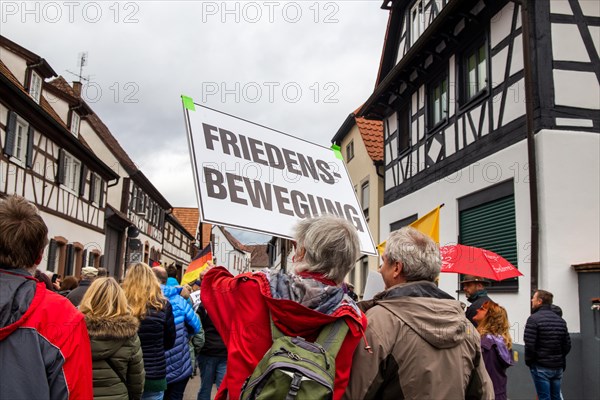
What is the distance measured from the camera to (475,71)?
1199 centimetres

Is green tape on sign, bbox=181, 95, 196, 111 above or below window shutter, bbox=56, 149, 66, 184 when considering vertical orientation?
below

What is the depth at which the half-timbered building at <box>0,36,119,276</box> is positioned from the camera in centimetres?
1543

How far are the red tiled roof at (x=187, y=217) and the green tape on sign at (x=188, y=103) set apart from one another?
192 feet

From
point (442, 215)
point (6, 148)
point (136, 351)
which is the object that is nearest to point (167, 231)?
point (6, 148)

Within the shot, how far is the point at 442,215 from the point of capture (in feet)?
42.8

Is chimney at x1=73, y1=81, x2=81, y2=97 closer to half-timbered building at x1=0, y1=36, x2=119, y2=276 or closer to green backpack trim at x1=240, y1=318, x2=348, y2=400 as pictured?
half-timbered building at x1=0, y1=36, x2=119, y2=276

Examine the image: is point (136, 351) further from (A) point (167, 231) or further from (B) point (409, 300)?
(A) point (167, 231)

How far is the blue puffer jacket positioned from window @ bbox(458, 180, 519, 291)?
6307 mm

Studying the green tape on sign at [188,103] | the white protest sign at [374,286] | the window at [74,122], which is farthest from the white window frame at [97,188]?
the white protest sign at [374,286]

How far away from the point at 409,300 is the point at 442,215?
428 inches

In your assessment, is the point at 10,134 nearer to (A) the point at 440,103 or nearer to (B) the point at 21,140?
(B) the point at 21,140

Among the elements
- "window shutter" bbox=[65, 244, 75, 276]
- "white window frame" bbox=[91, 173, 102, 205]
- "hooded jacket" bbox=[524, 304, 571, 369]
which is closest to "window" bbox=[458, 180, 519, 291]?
"hooded jacket" bbox=[524, 304, 571, 369]

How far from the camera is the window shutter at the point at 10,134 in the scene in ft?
49.2

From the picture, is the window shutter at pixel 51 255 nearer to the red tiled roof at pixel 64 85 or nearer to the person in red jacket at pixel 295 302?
the red tiled roof at pixel 64 85
